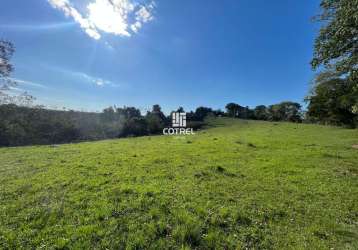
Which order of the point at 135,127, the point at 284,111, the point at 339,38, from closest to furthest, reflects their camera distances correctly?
the point at 339,38 → the point at 135,127 → the point at 284,111

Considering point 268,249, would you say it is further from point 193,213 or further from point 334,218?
point 334,218

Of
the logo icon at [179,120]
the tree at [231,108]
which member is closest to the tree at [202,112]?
the tree at [231,108]

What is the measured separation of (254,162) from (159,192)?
7686mm

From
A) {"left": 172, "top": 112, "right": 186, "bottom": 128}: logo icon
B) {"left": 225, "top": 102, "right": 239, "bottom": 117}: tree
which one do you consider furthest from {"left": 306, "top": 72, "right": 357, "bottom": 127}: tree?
{"left": 225, "top": 102, "right": 239, "bottom": 117}: tree

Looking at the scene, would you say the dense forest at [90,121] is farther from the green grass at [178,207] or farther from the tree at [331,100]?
the tree at [331,100]

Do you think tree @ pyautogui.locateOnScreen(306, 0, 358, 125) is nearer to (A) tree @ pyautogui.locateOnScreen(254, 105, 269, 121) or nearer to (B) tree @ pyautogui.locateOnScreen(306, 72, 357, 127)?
(B) tree @ pyautogui.locateOnScreen(306, 72, 357, 127)

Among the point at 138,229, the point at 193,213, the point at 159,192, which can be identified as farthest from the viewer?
the point at 159,192

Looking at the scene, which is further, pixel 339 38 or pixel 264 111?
pixel 264 111

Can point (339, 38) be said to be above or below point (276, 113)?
below

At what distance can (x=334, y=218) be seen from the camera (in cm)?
575

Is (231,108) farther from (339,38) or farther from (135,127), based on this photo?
(339,38)

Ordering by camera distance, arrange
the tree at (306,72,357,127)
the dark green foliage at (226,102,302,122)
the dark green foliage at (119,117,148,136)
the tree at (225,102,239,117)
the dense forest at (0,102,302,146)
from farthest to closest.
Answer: the tree at (225,102,239,117) < the dark green foliage at (226,102,302,122) < the dark green foliage at (119,117,148,136) < the dense forest at (0,102,302,146) < the tree at (306,72,357,127)

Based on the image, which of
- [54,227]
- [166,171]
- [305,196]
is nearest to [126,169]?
[166,171]

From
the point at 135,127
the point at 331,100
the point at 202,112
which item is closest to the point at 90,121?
the point at 135,127
